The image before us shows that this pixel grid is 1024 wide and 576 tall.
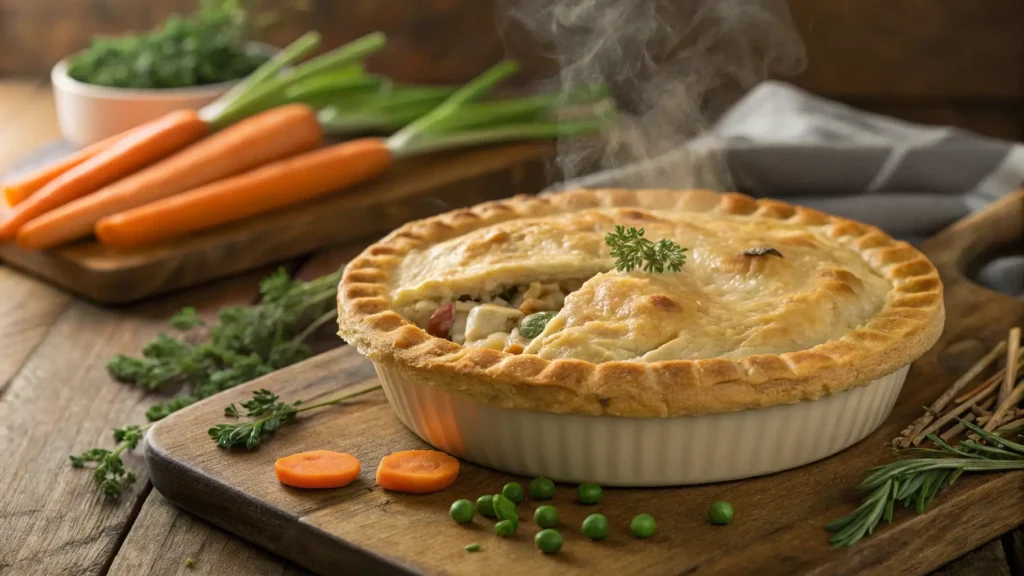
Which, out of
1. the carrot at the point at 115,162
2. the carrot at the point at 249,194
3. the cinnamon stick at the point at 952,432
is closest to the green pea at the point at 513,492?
the cinnamon stick at the point at 952,432

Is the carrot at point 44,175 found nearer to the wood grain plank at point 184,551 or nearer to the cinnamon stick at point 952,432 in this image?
the wood grain plank at point 184,551

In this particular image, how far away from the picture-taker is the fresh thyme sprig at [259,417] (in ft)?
9.11

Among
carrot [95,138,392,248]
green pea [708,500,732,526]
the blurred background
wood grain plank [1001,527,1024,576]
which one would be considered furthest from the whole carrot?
wood grain plank [1001,527,1024,576]

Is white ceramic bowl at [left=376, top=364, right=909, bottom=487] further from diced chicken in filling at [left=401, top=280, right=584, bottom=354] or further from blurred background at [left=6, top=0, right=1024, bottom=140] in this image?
blurred background at [left=6, top=0, right=1024, bottom=140]

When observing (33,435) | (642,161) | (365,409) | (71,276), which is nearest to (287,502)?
(365,409)

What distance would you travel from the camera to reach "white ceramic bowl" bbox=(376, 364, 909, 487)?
252 cm

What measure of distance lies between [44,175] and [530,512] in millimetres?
2823

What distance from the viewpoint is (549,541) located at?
231 cm

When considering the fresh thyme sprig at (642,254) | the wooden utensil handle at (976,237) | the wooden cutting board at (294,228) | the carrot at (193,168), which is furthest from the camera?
the carrot at (193,168)

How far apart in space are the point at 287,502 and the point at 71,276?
75.5 inches

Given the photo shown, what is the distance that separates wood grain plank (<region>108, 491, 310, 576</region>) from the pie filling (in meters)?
0.66

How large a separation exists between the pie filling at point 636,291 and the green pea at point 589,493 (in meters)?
0.26

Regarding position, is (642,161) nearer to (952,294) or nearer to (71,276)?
(952,294)

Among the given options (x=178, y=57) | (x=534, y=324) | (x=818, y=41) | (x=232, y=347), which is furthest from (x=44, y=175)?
(x=818, y=41)
